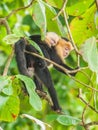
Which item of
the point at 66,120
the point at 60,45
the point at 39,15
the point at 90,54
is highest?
the point at 39,15

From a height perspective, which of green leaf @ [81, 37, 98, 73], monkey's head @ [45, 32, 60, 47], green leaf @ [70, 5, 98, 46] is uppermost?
green leaf @ [70, 5, 98, 46]

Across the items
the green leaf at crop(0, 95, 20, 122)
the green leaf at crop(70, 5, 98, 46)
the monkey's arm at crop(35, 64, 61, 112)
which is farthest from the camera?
the monkey's arm at crop(35, 64, 61, 112)

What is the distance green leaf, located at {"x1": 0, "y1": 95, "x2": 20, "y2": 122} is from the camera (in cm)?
112

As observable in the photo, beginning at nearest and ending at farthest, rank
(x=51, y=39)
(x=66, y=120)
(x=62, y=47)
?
(x=66, y=120), (x=51, y=39), (x=62, y=47)

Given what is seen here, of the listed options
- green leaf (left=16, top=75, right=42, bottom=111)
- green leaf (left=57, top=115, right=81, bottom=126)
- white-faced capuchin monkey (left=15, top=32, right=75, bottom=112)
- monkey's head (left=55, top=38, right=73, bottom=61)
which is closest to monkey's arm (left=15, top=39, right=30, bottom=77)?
white-faced capuchin monkey (left=15, top=32, right=75, bottom=112)

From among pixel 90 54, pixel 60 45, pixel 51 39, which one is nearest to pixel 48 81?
pixel 51 39

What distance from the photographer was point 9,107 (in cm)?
115

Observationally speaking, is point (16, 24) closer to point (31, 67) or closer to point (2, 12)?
point (2, 12)

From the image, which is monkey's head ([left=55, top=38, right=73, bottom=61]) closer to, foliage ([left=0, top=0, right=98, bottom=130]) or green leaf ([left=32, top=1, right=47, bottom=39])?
foliage ([left=0, top=0, right=98, bottom=130])

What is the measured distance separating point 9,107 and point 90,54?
299 mm

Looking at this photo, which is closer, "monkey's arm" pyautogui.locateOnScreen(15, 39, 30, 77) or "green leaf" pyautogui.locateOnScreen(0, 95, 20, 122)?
"green leaf" pyautogui.locateOnScreen(0, 95, 20, 122)

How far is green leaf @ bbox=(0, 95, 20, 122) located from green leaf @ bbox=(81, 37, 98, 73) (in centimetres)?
24

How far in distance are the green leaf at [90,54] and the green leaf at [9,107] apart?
0.24 metres

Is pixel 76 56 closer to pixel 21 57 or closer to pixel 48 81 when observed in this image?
pixel 21 57
